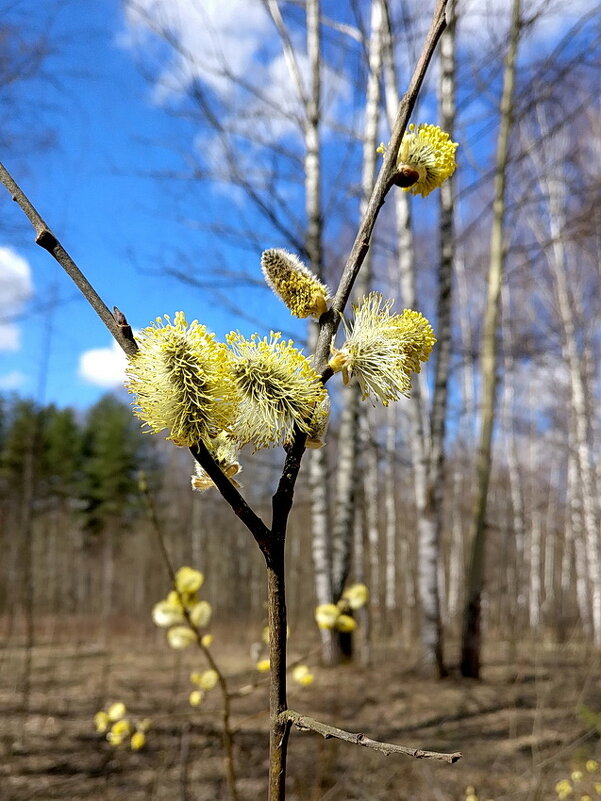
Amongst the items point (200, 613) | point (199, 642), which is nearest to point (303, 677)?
point (200, 613)

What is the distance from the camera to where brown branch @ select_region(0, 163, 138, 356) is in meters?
0.46

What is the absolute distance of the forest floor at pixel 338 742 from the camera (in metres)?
2.72

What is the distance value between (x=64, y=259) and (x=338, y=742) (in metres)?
2.71

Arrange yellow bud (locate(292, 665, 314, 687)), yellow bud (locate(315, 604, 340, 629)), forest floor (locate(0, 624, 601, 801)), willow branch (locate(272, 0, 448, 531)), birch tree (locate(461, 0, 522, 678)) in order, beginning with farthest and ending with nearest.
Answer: birch tree (locate(461, 0, 522, 678)) < forest floor (locate(0, 624, 601, 801)) < yellow bud (locate(315, 604, 340, 629)) < yellow bud (locate(292, 665, 314, 687)) < willow branch (locate(272, 0, 448, 531))

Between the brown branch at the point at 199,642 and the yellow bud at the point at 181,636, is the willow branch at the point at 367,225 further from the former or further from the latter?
the yellow bud at the point at 181,636

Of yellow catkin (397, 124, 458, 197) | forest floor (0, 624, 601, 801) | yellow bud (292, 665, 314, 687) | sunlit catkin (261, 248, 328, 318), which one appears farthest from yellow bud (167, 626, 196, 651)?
yellow catkin (397, 124, 458, 197)

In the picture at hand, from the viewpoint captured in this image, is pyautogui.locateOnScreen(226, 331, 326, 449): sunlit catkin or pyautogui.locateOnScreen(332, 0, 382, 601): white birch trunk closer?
pyautogui.locateOnScreen(226, 331, 326, 449): sunlit catkin

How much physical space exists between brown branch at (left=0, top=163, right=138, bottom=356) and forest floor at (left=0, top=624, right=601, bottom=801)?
1.54m

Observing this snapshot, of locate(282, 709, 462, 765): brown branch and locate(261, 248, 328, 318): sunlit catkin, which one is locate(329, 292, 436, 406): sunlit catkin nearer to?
locate(261, 248, 328, 318): sunlit catkin

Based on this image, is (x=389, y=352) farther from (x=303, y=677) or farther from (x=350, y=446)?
(x=350, y=446)

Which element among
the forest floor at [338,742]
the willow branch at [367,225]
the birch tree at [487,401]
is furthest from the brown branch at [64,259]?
the birch tree at [487,401]

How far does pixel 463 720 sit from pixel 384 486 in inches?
400

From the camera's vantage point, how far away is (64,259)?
463 millimetres

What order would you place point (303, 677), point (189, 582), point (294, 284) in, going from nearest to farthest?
point (294, 284) → point (189, 582) → point (303, 677)
